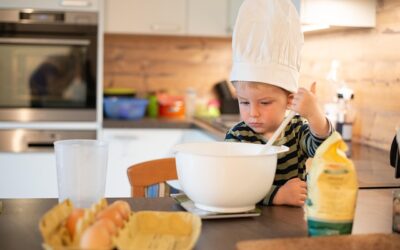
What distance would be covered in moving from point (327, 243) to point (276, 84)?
1.68 ft

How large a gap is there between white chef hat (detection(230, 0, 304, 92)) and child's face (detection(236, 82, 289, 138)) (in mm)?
45

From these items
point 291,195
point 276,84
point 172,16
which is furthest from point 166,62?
point 291,195

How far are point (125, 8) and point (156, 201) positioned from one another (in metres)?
2.35

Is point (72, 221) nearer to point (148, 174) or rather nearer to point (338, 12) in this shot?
point (148, 174)

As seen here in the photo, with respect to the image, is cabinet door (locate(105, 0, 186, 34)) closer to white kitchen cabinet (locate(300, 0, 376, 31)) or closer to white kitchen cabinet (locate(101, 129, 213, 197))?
white kitchen cabinet (locate(101, 129, 213, 197))

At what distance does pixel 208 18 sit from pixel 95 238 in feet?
9.23

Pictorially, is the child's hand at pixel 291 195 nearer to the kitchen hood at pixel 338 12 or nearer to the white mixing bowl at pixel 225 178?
the white mixing bowl at pixel 225 178

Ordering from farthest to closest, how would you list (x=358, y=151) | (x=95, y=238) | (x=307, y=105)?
1. (x=358, y=151)
2. (x=307, y=105)
3. (x=95, y=238)

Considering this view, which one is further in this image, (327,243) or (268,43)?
(268,43)

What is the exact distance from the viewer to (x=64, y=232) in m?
0.91

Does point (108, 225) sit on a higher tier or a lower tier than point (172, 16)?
lower

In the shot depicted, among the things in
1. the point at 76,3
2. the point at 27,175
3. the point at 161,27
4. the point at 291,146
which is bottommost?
the point at 27,175

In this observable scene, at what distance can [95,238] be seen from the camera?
33.2 inches

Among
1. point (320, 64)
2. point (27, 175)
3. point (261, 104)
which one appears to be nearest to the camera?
point (261, 104)
